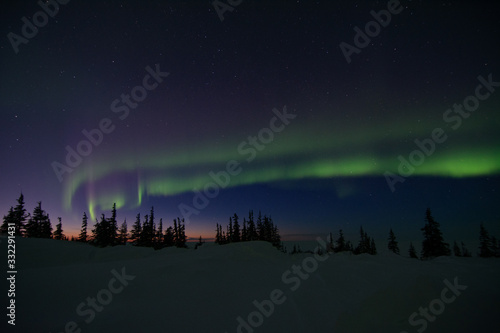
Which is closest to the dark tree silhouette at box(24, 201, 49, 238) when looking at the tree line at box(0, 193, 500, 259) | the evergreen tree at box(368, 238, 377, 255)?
the tree line at box(0, 193, 500, 259)

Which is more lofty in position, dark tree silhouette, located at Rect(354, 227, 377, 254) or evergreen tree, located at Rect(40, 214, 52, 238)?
evergreen tree, located at Rect(40, 214, 52, 238)

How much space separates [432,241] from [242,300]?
133 ft

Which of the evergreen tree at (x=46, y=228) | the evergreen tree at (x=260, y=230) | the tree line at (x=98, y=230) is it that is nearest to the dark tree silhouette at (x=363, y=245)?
the evergreen tree at (x=260, y=230)

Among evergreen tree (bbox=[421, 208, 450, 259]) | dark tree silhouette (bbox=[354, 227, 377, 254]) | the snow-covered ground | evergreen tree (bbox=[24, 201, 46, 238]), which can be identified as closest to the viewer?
the snow-covered ground

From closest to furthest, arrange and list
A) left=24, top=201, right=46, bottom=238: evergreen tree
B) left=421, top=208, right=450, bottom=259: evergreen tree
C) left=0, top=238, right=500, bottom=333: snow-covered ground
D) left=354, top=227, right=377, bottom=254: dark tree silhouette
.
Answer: left=0, top=238, right=500, bottom=333: snow-covered ground < left=421, top=208, right=450, bottom=259: evergreen tree < left=24, top=201, right=46, bottom=238: evergreen tree < left=354, top=227, right=377, bottom=254: dark tree silhouette

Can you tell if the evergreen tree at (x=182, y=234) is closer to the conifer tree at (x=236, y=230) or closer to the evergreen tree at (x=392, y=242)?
the conifer tree at (x=236, y=230)

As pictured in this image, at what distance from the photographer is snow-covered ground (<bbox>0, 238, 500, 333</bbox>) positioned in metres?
5.76

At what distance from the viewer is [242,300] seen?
23.7 feet

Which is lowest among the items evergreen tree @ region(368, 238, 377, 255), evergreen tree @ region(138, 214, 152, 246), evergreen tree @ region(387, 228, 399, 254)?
evergreen tree @ region(368, 238, 377, 255)

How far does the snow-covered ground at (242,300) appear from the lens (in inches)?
227

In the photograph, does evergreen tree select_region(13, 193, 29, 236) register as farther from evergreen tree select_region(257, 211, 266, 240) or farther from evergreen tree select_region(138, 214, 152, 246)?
evergreen tree select_region(257, 211, 266, 240)

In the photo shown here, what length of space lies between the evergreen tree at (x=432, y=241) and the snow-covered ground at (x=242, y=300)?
32.6 metres

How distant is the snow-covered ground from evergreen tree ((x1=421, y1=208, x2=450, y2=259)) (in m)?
32.6

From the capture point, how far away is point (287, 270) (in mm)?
10281
